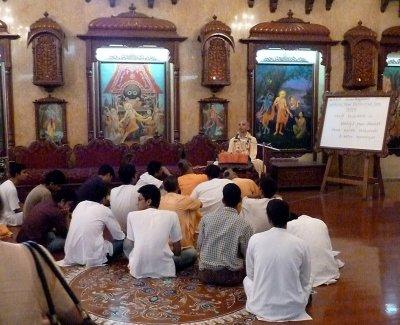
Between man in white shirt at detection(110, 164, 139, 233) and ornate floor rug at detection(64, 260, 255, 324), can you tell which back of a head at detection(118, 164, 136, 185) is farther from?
ornate floor rug at detection(64, 260, 255, 324)

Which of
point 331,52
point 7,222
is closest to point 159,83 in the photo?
point 331,52

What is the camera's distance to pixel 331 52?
440 inches

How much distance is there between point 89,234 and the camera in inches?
213

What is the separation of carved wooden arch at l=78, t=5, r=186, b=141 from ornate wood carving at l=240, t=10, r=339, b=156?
5.06ft

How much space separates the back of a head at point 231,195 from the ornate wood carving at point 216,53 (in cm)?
584

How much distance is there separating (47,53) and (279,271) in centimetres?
744

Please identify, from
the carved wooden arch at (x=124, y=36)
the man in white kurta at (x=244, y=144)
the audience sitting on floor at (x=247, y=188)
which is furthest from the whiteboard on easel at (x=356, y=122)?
the audience sitting on floor at (x=247, y=188)

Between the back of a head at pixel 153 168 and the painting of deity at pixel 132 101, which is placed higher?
the painting of deity at pixel 132 101

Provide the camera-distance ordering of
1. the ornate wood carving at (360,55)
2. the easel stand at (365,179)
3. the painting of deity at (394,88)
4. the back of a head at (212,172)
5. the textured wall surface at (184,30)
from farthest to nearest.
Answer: the painting of deity at (394,88) → the ornate wood carving at (360,55) → the textured wall surface at (184,30) → the easel stand at (365,179) → the back of a head at (212,172)

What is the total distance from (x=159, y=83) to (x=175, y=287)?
6.58m

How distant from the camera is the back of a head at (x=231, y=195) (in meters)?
4.80

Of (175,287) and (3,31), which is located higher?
(3,31)

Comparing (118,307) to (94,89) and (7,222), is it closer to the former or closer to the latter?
(7,222)

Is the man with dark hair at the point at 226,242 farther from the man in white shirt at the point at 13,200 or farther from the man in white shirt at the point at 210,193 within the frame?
the man in white shirt at the point at 13,200
